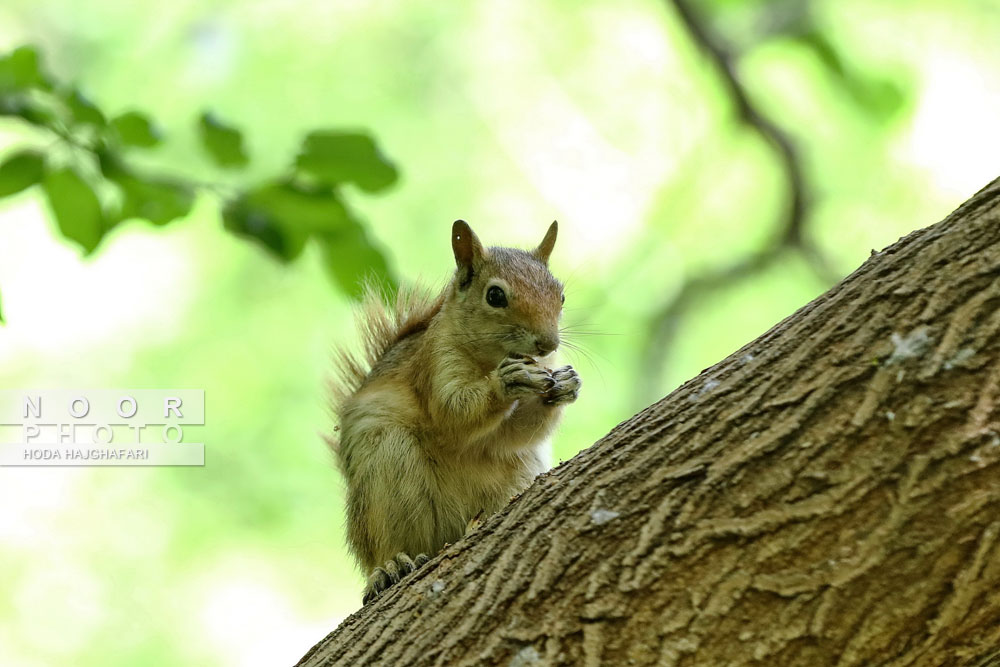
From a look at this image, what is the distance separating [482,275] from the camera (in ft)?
12.7

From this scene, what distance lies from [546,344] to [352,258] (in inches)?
42.0

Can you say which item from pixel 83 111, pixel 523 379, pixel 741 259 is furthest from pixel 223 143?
pixel 741 259

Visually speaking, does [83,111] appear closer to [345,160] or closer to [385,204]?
[345,160]

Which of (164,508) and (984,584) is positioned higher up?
(164,508)

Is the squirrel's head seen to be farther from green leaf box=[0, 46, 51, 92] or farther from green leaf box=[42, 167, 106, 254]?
green leaf box=[0, 46, 51, 92]

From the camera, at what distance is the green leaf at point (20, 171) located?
2531 mm

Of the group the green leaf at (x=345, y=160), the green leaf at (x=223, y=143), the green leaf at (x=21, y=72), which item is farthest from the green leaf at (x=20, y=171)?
the green leaf at (x=345, y=160)

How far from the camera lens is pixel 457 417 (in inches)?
138

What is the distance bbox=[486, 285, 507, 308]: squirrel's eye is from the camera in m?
3.70

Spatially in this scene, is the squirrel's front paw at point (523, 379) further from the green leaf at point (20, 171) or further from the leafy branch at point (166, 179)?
the green leaf at point (20, 171)

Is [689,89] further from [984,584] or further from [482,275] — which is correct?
[984,584]

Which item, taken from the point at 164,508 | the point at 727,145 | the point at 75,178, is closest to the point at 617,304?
the point at 727,145

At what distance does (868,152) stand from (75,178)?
887 centimetres

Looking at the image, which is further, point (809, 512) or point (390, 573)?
point (390, 573)
